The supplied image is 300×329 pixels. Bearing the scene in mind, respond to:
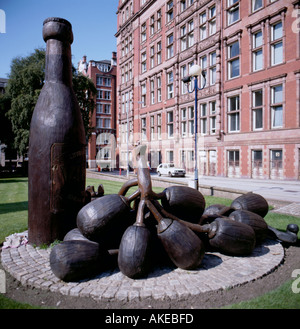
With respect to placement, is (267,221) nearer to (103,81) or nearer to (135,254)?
(135,254)

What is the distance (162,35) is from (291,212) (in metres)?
32.4

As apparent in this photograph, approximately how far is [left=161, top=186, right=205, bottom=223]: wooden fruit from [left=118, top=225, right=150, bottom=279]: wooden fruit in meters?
0.87

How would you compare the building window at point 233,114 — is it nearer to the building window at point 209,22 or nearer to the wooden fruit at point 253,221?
the building window at point 209,22

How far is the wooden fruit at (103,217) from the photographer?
3.80m

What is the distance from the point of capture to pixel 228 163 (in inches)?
993

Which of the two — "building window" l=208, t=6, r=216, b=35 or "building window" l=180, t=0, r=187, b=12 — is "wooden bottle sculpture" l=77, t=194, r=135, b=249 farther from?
"building window" l=180, t=0, r=187, b=12

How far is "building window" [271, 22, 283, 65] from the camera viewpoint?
20828 mm

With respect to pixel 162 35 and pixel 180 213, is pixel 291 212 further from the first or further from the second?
pixel 162 35

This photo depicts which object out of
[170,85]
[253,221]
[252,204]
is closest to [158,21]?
[170,85]

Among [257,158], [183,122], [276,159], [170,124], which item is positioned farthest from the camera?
[170,124]

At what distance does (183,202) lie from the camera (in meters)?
4.34

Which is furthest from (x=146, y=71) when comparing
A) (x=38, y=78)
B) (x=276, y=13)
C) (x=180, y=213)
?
(x=180, y=213)

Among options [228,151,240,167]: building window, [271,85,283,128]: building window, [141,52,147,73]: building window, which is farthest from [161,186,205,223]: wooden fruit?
→ [141,52,147,73]: building window

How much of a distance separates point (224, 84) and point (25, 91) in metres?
23.9
